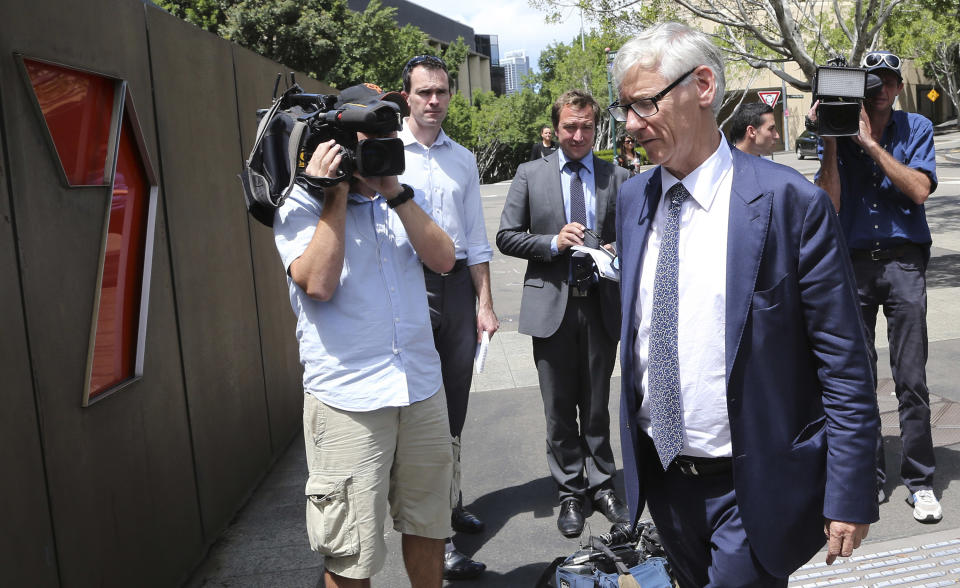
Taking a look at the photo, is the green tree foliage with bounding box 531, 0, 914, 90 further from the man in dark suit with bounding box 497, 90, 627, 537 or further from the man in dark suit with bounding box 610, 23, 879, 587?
the man in dark suit with bounding box 610, 23, 879, 587

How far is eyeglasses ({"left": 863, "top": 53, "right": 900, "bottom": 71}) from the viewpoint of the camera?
415cm

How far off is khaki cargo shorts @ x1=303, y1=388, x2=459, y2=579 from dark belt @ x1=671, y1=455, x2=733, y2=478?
3.29 feet

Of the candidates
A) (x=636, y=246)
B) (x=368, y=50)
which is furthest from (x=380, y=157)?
(x=368, y=50)

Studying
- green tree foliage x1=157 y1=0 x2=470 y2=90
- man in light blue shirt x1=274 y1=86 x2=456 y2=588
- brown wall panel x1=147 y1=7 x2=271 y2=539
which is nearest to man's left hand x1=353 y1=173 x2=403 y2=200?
man in light blue shirt x1=274 y1=86 x2=456 y2=588

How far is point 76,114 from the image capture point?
125 inches

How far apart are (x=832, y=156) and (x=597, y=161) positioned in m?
1.20

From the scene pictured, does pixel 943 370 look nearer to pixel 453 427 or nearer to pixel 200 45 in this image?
Answer: pixel 453 427

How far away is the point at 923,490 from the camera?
4285 mm

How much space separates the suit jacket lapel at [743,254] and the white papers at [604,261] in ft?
5.63

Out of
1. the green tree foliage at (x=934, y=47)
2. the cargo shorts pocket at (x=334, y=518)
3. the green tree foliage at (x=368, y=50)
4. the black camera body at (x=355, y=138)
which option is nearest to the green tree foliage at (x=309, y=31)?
the green tree foliage at (x=368, y=50)

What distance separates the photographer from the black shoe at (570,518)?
4.37m

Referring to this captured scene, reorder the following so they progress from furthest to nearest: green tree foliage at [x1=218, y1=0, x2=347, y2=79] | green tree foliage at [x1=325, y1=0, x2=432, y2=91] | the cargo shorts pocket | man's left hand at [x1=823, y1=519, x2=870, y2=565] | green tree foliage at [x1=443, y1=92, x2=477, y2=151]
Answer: green tree foliage at [x1=443, y1=92, x2=477, y2=151]
green tree foliage at [x1=325, y1=0, x2=432, y2=91]
green tree foliage at [x1=218, y1=0, x2=347, y2=79]
the cargo shorts pocket
man's left hand at [x1=823, y1=519, x2=870, y2=565]

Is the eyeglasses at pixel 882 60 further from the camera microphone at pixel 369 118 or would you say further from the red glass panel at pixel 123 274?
the red glass panel at pixel 123 274

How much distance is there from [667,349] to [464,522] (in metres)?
2.49
